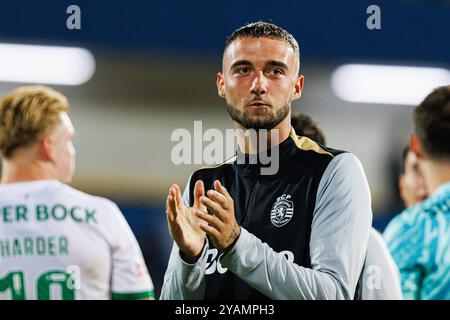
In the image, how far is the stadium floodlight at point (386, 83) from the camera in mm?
2506

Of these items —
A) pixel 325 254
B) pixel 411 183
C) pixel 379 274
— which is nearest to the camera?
pixel 325 254

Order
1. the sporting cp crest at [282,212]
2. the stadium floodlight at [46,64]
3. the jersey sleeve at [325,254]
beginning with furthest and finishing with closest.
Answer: the stadium floodlight at [46,64]
the sporting cp crest at [282,212]
the jersey sleeve at [325,254]

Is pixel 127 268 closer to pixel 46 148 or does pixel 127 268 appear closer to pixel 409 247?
pixel 46 148

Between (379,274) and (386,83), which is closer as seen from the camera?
(379,274)

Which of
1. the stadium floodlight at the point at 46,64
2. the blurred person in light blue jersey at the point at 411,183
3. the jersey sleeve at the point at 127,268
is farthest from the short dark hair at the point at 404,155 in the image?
the stadium floodlight at the point at 46,64

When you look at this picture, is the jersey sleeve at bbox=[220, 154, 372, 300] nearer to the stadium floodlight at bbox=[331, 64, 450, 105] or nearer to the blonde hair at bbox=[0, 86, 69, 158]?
the stadium floodlight at bbox=[331, 64, 450, 105]

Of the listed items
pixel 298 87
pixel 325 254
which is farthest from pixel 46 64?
pixel 325 254

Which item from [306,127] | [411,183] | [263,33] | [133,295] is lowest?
[133,295]

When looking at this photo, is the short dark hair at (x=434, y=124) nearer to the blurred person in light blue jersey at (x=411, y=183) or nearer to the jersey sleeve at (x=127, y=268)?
the blurred person in light blue jersey at (x=411, y=183)

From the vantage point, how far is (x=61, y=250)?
89.7 inches

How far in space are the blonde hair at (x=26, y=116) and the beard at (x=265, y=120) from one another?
2.11 feet

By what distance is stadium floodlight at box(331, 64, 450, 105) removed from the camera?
2.51 metres

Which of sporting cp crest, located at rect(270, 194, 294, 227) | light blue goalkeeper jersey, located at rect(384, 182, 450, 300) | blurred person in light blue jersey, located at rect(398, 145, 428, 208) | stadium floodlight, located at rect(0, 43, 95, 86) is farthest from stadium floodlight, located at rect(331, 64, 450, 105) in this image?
stadium floodlight, located at rect(0, 43, 95, 86)

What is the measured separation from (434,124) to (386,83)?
234 millimetres
